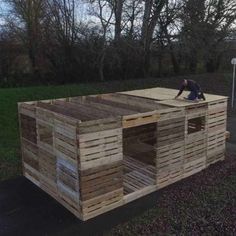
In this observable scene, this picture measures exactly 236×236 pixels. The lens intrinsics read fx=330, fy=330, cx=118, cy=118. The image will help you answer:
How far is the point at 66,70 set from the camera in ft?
48.8

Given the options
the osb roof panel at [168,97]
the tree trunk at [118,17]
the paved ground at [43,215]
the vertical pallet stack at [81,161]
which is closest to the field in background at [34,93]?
the paved ground at [43,215]

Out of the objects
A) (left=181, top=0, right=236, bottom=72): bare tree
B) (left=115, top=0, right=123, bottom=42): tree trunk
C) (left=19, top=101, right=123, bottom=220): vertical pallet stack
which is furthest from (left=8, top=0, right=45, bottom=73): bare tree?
(left=19, top=101, right=123, bottom=220): vertical pallet stack

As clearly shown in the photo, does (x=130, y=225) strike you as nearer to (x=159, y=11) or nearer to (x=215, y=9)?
(x=159, y=11)

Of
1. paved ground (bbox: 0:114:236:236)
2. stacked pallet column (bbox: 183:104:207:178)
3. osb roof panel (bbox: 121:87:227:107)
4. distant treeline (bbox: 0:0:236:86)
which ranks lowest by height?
paved ground (bbox: 0:114:236:236)

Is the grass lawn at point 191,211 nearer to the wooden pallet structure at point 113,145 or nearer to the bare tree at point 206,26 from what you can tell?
the wooden pallet structure at point 113,145

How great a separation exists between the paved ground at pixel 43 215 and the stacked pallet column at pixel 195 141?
40.5 inches

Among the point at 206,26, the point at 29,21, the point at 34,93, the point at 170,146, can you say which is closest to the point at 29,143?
the point at 170,146

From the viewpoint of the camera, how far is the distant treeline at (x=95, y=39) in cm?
1411

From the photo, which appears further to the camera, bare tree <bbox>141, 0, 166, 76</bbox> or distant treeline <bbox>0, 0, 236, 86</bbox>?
bare tree <bbox>141, 0, 166, 76</bbox>

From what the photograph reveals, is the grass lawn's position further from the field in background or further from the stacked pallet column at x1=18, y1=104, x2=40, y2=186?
the field in background

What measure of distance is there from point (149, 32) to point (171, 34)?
1.83 m

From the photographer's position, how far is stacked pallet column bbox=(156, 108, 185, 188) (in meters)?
5.63

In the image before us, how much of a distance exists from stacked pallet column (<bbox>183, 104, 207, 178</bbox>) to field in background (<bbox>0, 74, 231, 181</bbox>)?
330 centimetres

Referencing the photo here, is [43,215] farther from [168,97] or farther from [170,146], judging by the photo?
[168,97]
